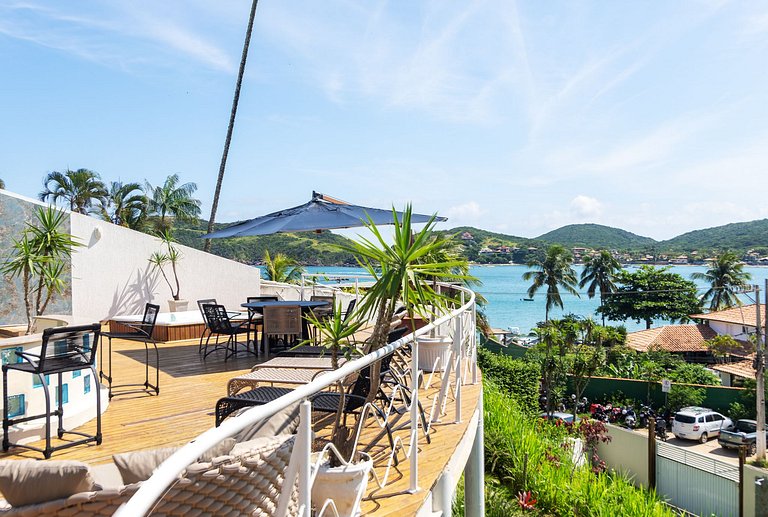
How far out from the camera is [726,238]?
11381 cm

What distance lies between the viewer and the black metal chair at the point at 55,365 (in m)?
3.66

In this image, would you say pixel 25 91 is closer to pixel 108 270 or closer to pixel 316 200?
pixel 108 270

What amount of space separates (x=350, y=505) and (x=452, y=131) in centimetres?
2567

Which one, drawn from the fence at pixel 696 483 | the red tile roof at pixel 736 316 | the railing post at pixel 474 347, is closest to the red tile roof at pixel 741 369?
the red tile roof at pixel 736 316

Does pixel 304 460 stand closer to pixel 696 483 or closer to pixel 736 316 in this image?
pixel 696 483

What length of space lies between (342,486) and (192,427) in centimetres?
228

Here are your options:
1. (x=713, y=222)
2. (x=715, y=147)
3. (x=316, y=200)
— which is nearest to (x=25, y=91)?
(x=316, y=200)

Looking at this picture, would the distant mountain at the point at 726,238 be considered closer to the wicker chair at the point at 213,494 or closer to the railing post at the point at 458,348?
the railing post at the point at 458,348

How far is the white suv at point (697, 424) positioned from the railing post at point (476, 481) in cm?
2109

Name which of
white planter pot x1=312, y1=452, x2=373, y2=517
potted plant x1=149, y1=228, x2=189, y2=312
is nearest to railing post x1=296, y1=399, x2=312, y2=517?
white planter pot x1=312, y1=452, x2=373, y2=517

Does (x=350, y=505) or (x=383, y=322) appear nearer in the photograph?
(x=350, y=505)

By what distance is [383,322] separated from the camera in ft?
10.4

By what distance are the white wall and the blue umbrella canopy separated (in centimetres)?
416

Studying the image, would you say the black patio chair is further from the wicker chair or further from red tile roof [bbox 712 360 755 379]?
red tile roof [bbox 712 360 755 379]
